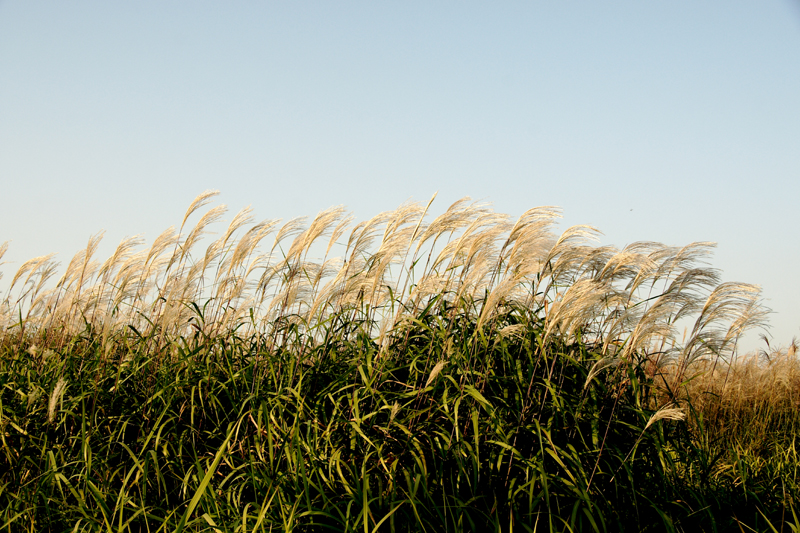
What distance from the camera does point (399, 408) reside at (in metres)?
2.80

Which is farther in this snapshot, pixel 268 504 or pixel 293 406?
pixel 293 406

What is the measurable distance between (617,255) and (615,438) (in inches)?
39.7

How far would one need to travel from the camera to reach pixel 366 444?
2.94 metres

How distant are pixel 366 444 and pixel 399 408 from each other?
0.31 metres

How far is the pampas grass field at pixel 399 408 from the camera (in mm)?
2705

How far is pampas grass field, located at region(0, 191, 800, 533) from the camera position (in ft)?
8.87

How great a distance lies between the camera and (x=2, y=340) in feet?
16.2

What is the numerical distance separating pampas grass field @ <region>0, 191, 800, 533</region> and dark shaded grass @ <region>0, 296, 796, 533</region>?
0.05 feet

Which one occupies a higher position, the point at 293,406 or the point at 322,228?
the point at 322,228

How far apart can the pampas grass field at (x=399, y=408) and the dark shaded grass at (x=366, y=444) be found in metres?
0.02

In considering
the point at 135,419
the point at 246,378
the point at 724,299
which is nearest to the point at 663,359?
the point at 724,299

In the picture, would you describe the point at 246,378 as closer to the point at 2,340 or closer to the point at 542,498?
the point at 542,498

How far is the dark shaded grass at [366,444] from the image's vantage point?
2.67 m

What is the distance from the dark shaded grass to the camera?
8.75 feet
